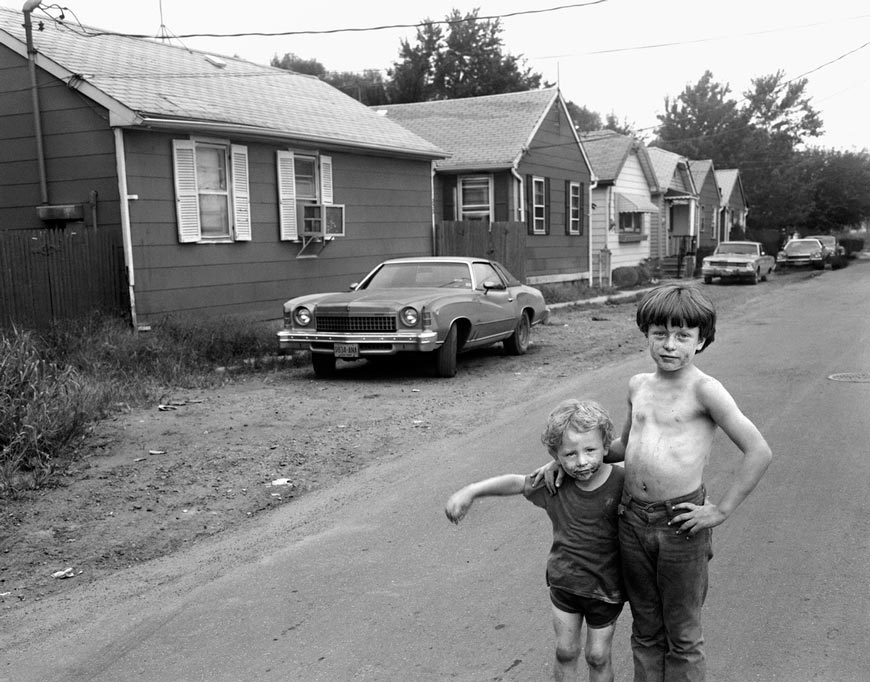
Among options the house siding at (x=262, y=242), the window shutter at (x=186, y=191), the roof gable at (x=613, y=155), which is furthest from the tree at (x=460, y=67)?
the window shutter at (x=186, y=191)

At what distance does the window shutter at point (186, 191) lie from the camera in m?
13.1

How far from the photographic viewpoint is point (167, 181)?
1297 centimetres

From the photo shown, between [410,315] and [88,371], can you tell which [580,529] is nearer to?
[410,315]

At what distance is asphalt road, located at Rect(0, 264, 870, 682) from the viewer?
353cm

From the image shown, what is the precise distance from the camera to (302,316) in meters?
10.8

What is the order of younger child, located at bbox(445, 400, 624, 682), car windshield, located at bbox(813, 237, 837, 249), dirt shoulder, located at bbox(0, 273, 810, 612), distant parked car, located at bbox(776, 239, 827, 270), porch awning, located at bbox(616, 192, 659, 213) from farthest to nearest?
1. car windshield, located at bbox(813, 237, 837, 249)
2. distant parked car, located at bbox(776, 239, 827, 270)
3. porch awning, located at bbox(616, 192, 659, 213)
4. dirt shoulder, located at bbox(0, 273, 810, 612)
5. younger child, located at bbox(445, 400, 624, 682)

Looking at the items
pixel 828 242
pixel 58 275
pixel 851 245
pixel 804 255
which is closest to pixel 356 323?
pixel 58 275

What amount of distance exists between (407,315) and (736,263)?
22.2 m

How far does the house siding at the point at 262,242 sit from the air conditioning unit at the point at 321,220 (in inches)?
17.2

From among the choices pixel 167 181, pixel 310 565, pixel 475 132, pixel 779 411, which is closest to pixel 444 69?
pixel 475 132

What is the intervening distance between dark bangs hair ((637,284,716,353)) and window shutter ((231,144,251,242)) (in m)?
12.1

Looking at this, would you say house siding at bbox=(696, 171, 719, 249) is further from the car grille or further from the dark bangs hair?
the dark bangs hair

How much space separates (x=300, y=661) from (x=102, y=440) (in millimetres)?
4549

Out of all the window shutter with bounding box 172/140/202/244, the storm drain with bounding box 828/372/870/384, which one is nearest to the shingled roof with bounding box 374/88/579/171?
the window shutter with bounding box 172/140/202/244
